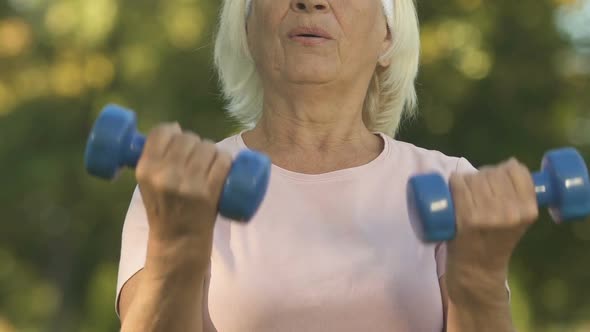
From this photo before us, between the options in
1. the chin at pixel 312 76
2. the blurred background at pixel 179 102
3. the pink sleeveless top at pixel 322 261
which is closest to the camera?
the pink sleeveless top at pixel 322 261

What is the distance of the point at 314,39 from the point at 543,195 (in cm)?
81

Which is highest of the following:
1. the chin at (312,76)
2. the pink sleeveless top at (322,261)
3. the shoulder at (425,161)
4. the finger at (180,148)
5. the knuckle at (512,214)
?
the finger at (180,148)

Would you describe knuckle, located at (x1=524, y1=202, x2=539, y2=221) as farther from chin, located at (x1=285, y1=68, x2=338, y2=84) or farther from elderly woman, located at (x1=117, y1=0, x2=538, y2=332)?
chin, located at (x1=285, y1=68, x2=338, y2=84)

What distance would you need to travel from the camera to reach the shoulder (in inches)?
102

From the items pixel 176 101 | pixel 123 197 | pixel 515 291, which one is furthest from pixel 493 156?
pixel 123 197

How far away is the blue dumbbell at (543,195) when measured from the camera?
1944 millimetres

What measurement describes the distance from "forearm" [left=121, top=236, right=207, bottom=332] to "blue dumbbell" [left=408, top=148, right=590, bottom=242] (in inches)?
17.9

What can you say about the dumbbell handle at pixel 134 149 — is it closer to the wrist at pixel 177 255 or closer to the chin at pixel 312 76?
the wrist at pixel 177 255

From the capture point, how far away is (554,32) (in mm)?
8508

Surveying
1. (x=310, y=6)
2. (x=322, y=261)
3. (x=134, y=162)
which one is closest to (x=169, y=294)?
(x=134, y=162)

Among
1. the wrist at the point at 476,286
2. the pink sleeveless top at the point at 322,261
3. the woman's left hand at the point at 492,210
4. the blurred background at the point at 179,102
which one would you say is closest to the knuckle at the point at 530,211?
the woman's left hand at the point at 492,210

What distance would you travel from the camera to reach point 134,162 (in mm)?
2014

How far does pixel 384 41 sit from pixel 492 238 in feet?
3.28

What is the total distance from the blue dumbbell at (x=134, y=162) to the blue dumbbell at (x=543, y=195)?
0.99 ft
